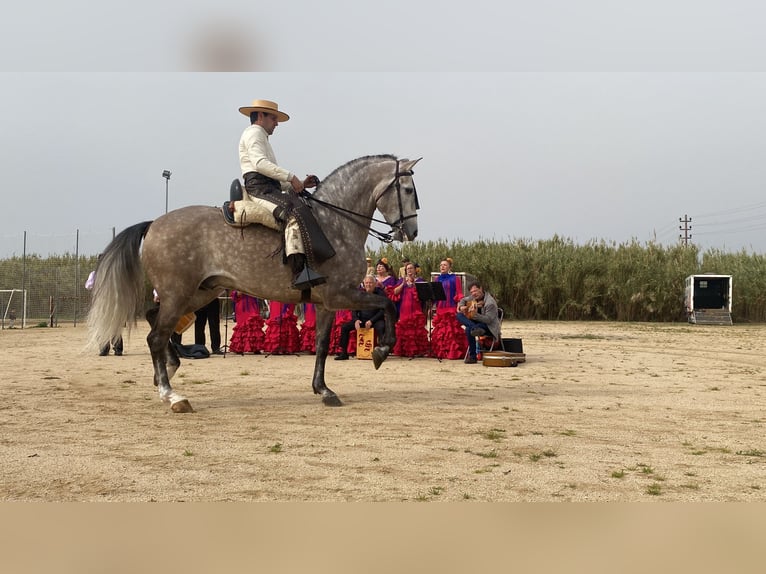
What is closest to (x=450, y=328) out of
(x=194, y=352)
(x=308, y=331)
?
(x=308, y=331)

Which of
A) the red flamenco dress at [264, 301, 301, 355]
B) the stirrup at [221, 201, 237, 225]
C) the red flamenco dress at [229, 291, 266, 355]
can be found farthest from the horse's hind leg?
the red flamenco dress at [229, 291, 266, 355]

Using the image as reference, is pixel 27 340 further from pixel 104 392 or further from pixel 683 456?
pixel 683 456

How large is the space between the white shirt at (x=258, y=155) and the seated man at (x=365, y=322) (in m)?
4.99

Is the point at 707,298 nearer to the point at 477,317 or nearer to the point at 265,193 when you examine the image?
the point at 477,317

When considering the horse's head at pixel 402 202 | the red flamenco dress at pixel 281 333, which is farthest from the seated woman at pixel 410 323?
the horse's head at pixel 402 202

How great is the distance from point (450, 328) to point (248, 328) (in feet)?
13.0

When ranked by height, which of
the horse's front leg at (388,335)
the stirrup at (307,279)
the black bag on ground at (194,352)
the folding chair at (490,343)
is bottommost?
the black bag on ground at (194,352)

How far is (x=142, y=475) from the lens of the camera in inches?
172

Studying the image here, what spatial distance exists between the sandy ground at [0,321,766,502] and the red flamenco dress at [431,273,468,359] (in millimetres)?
1500

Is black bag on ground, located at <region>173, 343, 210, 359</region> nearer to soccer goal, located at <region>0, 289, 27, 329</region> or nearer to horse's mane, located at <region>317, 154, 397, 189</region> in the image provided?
horse's mane, located at <region>317, 154, 397, 189</region>

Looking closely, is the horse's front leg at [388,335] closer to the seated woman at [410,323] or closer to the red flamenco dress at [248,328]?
the seated woman at [410,323]

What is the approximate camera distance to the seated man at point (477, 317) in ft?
39.5

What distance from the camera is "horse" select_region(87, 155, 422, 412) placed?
7.32 m

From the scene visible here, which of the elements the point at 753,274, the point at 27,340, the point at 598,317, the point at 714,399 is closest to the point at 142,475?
the point at 714,399
